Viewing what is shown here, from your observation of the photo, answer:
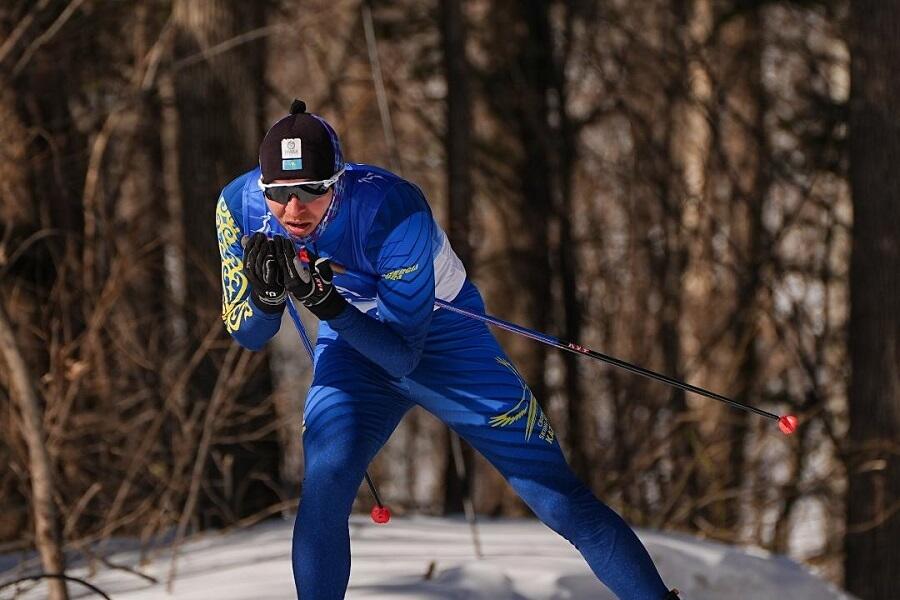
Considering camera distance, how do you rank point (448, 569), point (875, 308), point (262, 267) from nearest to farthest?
1. point (262, 267)
2. point (448, 569)
3. point (875, 308)

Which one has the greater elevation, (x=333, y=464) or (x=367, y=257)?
(x=367, y=257)

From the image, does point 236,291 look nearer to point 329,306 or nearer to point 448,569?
point 329,306

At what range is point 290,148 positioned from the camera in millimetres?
3633

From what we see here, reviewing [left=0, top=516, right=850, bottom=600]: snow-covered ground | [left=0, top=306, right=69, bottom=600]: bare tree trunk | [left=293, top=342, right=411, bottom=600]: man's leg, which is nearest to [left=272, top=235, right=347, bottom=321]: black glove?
[left=293, top=342, right=411, bottom=600]: man's leg

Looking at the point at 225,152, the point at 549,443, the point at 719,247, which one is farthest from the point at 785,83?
the point at 549,443

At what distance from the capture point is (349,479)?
3.76 m

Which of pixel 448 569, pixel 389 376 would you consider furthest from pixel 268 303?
pixel 448 569

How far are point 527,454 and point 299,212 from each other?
95 centimetres

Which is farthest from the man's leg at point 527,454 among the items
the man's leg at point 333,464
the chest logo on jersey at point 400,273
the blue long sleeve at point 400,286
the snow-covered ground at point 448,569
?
the snow-covered ground at point 448,569

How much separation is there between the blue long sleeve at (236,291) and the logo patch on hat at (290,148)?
0.35 m

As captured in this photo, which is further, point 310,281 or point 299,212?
point 299,212

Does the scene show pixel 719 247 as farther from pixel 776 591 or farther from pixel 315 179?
pixel 315 179

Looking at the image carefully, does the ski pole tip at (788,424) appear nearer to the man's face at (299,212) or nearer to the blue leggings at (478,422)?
the blue leggings at (478,422)

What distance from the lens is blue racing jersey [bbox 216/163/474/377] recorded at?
370 cm
